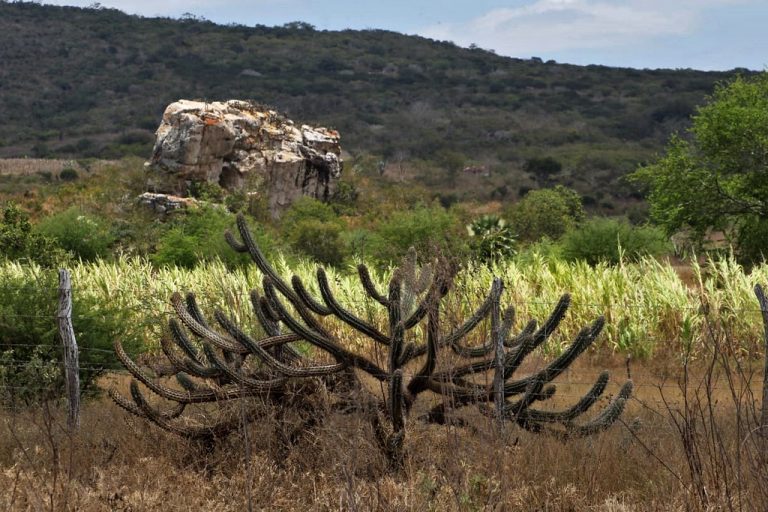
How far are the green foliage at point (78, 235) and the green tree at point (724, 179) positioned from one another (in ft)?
50.4

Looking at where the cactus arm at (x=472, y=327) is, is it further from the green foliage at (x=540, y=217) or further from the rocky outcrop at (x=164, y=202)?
the green foliage at (x=540, y=217)

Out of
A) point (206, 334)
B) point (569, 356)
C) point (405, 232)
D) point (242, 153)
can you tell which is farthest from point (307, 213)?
point (569, 356)

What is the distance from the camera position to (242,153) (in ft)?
127

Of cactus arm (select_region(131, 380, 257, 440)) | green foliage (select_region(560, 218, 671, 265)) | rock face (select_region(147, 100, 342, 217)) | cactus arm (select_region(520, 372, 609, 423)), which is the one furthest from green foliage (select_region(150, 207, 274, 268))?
cactus arm (select_region(520, 372, 609, 423))

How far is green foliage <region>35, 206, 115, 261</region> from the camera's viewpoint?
2567cm

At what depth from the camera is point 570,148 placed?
9094 cm

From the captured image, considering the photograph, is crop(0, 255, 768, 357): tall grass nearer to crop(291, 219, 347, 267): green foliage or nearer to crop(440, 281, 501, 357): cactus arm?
crop(440, 281, 501, 357): cactus arm

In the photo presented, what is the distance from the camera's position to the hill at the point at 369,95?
8006 cm

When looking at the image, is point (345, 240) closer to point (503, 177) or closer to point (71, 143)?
point (503, 177)

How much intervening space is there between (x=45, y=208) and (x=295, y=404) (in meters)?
34.2

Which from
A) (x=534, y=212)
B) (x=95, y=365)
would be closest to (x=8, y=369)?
(x=95, y=365)

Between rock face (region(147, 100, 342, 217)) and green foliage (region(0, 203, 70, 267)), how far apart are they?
12624mm

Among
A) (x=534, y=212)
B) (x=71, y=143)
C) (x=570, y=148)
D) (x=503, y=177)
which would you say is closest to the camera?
(x=534, y=212)

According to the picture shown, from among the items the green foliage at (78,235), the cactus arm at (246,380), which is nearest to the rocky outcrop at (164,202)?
the green foliage at (78,235)
